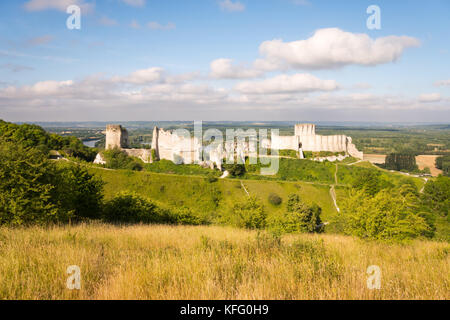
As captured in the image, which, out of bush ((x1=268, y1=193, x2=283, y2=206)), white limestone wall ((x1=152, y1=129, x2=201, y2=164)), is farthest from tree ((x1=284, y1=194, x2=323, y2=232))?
white limestone wall ((x1=152, y1=129, x2=201, y2=164))

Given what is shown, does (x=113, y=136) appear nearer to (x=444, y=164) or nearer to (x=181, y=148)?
(x=181, y=148)

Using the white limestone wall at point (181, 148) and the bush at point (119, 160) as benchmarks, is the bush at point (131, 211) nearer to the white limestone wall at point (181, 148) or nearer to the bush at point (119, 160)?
the bush at point (119, 160)

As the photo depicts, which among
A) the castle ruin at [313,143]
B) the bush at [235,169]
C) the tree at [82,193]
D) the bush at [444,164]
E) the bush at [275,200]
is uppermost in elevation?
the castle ruin at [313,143]

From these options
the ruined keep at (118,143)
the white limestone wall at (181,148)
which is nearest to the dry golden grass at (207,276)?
the white limestone wall at (181,148)

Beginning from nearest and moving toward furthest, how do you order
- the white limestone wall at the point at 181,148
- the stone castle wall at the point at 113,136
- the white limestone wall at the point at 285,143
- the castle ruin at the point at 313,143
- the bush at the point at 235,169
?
1. the bush at the point at 235,169
2. the white limestone wall at the point at 181,148
3. the stone castle wall at the point at 113,136
4. the castle ruin at the point at 313,143
5. the white limestone wall at the point at 285,143

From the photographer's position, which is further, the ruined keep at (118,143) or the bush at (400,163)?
the bush at (400,163)

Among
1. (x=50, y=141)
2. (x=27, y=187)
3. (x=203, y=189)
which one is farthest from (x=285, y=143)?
(x=27, y=187)

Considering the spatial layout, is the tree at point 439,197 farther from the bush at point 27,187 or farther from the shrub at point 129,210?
the bush at point 27,187

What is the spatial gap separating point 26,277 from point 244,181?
37085 mm

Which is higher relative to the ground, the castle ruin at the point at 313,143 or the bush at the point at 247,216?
the castle ruin at the point at 313,143

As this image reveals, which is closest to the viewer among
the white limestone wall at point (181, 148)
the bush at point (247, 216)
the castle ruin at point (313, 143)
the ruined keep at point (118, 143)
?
the bush at point (247, 216)

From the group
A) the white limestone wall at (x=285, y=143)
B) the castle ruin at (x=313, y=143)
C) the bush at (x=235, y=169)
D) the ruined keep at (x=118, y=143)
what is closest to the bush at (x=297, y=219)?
the bush at (x=235, y=169)

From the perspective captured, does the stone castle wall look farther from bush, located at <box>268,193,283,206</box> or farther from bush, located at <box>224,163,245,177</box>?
bush, located at <box>268,193,283,206</box>

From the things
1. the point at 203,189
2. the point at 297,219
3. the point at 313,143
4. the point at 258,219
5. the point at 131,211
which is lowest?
the point at 258,219
